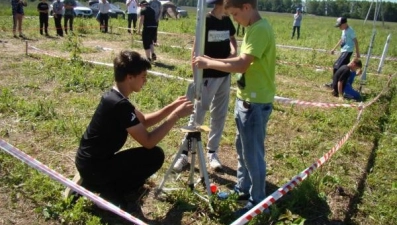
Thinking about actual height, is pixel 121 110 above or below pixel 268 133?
above

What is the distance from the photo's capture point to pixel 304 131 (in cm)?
572

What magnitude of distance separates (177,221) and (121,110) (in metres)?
1.11

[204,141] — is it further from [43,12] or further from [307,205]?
[43,12]

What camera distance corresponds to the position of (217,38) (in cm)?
387

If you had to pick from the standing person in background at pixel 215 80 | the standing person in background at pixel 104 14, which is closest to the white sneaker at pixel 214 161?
the standing person in background at pixel 215 80

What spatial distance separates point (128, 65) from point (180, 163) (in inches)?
59.9

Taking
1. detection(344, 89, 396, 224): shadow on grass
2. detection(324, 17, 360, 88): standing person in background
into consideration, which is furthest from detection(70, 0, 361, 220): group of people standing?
detection(324, 17, 360, 88): standing person in background

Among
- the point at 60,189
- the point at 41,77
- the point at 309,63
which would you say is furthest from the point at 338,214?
the point at 309,63

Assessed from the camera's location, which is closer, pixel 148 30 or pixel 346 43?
pixel 346 43

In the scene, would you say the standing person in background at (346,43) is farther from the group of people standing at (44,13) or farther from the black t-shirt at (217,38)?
the group of people standing at (44,13)

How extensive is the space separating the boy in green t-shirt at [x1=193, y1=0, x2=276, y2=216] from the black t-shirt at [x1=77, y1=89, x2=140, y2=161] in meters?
0.67

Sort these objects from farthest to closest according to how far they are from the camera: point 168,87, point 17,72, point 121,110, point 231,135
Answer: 1. point 17,72
2. point 168,87
3. point 231,135
4. point 121,110

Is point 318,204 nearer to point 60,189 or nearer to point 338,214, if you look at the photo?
point 338,214

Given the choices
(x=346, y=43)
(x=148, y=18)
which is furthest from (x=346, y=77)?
(x=148, y=18)
